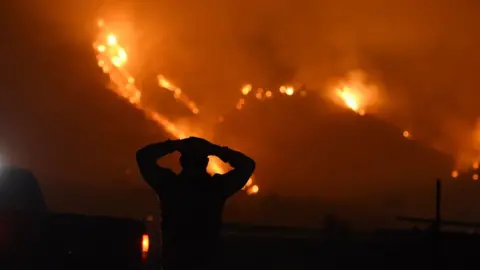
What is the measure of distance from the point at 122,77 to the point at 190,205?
3676 centimetres

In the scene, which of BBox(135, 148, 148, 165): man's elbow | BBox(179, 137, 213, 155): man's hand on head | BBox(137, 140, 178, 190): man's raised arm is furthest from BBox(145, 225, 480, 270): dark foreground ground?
BBox(179, 137, 213, 155): man's hand on head

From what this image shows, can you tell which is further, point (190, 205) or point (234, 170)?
point (234, 170)

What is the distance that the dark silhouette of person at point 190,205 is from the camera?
7.05 m

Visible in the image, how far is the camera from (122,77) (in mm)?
43344

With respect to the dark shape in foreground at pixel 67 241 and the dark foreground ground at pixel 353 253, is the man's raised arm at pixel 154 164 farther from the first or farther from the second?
the dark foreground ground at pixel 353 253

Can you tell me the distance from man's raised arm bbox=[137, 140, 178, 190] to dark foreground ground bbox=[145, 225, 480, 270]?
11865 millimetres

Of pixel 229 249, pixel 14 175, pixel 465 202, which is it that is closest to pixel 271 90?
pixel 465 202

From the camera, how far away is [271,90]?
154 feet

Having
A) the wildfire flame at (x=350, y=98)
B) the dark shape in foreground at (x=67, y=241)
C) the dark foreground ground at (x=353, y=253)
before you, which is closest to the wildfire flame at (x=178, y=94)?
the wildfire flame at (x=350, y=98)

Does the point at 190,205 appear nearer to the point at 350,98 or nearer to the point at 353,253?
the point at 353,253

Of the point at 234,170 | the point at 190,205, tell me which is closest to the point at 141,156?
the point at 190,205

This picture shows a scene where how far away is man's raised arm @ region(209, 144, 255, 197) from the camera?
735 centimetres

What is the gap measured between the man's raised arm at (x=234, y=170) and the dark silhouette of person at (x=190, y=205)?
0.01 m

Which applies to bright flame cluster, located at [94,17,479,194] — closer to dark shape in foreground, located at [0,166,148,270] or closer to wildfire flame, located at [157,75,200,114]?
wildfire flame, located at [157,75,200,114]
